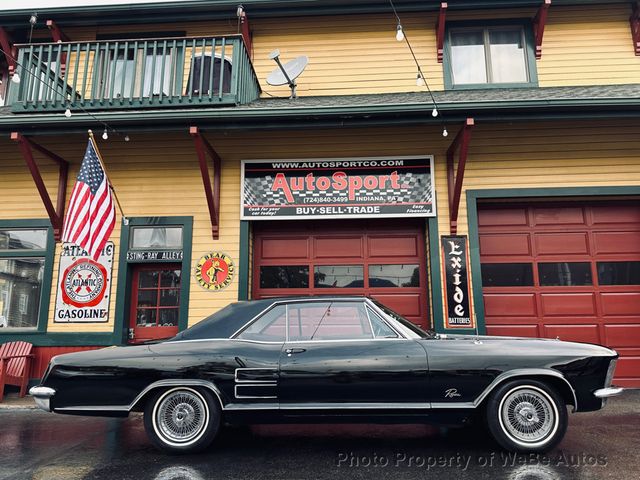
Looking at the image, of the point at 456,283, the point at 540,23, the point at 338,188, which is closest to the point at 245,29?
the point at 338,188

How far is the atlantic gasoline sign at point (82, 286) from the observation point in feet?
24.6

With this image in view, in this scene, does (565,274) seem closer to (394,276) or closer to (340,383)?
(394,276)

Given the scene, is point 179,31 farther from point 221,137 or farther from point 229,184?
point 229,184

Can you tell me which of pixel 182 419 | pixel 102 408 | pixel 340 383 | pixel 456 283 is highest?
pixel 456 283

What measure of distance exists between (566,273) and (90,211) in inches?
313

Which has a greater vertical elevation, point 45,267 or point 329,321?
point 45,267

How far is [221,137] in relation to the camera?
777cm

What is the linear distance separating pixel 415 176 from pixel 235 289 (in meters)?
3.72

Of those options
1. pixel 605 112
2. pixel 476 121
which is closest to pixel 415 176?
pixel 476 121

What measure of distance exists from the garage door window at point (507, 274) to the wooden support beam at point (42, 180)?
301 inches

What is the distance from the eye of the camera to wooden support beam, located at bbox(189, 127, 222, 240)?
7.12 m

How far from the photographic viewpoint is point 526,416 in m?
3.87

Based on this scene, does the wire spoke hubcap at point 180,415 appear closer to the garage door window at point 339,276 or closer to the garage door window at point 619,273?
the garage door window at point 339,276

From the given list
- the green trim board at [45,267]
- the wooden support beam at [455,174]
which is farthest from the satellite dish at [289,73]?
the green trim board at [45,267]
